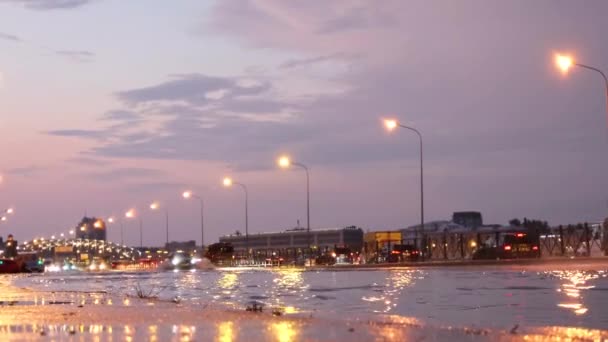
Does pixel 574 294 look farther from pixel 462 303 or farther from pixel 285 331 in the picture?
pixel 285 331

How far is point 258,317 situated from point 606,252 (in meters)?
51.3

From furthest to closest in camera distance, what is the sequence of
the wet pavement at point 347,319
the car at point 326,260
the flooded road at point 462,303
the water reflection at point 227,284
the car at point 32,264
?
1. the car at point 32,264
2. the car at point 326,260
3. the water reflection at point 227,284
4. the flooded road at point 462,303
5. the wet pavement at point 347,319

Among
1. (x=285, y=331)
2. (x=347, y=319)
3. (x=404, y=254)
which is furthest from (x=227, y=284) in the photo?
(x=404, y=254)

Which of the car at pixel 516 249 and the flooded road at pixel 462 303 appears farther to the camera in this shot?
the car at pixel 516 249

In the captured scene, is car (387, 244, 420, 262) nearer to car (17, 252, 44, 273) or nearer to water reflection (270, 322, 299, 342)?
car (17, 252, 44, 273)

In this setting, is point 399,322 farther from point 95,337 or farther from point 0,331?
point 0,331

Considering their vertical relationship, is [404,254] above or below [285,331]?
below

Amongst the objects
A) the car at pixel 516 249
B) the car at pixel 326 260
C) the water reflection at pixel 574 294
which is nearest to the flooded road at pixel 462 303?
the water reflection at pixel 574 294

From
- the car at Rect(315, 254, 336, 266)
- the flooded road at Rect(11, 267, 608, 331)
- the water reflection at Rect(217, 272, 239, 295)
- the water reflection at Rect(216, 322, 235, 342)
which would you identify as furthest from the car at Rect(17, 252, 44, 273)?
the water reflection at Rect(216, 322, 235, 342)

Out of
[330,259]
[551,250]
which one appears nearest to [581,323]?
[551,250]

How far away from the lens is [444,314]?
712 inches

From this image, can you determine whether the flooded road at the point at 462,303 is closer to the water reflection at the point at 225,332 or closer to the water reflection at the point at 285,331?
the water reflection at the point at 285,331

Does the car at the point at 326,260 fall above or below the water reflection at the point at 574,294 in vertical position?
below

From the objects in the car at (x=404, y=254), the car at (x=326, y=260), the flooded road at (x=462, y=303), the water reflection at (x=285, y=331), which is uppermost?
the water reflection at (x=285, y=331)
